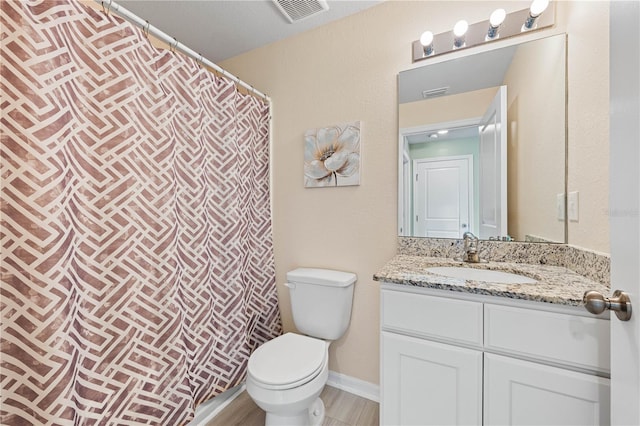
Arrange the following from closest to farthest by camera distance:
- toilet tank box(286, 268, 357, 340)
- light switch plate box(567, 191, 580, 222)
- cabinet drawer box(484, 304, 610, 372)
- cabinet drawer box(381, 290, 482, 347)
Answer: cabinet drawer box(484, 304, 610, 372) → cabinet drawer box(381, 290, 482, 347) → light switch plate box(567, 191, 580, 222) → toilet tank box(286, 268, 357, 340)

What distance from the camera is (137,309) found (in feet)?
3.78

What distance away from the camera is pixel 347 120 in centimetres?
173

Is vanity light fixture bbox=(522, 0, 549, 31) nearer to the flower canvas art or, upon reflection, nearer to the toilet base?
the flower canvas art

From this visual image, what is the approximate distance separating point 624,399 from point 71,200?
169cm

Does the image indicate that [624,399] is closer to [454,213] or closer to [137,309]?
[454,213]

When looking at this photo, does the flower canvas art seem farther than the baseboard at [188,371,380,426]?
Yes

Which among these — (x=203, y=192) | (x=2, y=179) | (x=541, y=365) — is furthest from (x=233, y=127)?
(x=541, y=365)

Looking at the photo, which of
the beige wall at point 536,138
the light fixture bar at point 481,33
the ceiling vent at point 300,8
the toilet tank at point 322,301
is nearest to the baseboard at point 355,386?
the toilet tank at point 322,301

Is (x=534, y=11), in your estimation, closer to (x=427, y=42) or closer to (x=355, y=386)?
(x=427, y=42)

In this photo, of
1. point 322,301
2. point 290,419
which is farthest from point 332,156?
point 290,419

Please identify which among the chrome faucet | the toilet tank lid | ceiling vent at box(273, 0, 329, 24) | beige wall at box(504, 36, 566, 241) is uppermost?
ceiling vent at box(273, 0, 329, 24)

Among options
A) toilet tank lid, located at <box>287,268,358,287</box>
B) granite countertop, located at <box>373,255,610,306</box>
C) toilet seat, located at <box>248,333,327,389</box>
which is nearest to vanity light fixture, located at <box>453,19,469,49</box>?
granite countertop, located at <box>373,255,610,306</box>

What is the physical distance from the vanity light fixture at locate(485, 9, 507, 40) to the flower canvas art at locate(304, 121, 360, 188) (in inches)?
30.9

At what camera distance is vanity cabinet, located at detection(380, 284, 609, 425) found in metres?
0.83
